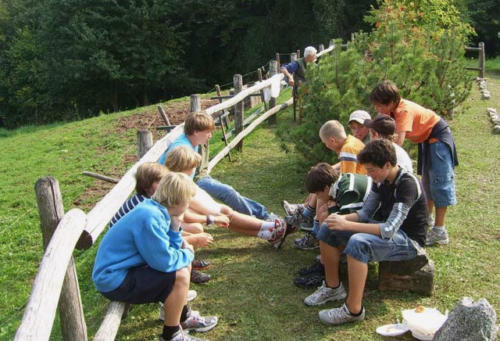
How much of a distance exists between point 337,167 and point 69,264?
2792mm

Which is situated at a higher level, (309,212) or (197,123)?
(197,123)

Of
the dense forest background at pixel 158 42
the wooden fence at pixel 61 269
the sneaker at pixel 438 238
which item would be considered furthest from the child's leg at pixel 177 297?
the dense forest background at pixel 158 42

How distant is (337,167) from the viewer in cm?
477

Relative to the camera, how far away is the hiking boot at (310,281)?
13.3ft

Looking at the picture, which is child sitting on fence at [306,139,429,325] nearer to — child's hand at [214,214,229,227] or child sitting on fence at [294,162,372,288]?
child sitting on fence at [294,162,372,288]

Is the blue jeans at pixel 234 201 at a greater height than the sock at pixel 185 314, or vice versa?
the blue jeans at pixel 234 201

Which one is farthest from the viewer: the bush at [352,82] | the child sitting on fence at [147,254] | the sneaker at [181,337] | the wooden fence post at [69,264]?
the bush at [352,82]

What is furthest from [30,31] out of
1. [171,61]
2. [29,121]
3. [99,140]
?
[99,140]

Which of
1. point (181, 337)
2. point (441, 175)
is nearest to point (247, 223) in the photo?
point (181, 337)

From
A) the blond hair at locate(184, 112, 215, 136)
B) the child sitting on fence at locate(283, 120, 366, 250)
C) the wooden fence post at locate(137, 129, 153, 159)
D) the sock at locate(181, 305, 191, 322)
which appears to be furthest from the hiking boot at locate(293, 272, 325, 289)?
the wooden fence post at locate(137, 129, 153, 159)

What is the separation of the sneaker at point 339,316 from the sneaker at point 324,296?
25cm

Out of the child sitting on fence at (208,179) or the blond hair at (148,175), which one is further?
the child sitting on fence at (208,179)

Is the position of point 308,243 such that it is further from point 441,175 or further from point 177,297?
point 177,297

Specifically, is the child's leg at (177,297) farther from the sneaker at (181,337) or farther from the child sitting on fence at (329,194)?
the child sitting on fence at (329,194)
